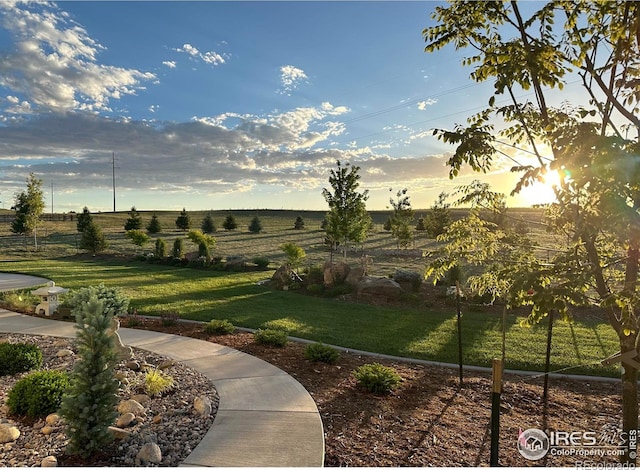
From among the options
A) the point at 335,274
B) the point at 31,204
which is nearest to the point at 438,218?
the point at 335,274

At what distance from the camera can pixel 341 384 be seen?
545 cm

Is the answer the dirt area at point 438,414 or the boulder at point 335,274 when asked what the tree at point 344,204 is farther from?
the dirt area at point 438,414

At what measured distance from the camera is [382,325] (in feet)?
31.1

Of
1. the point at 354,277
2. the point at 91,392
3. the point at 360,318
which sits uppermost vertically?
the point at 91,392

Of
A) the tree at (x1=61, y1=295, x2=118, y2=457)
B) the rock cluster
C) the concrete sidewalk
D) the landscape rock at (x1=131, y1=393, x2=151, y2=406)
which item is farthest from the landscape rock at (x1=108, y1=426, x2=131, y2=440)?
the landscape rock at (x1=131, y1=393, x2=151, y2=406)

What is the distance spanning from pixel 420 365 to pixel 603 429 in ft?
9.01

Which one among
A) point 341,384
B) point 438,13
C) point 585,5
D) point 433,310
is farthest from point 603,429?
point 433,310

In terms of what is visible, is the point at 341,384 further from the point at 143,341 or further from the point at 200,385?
the point at 143,341

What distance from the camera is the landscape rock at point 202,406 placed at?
4.41 m

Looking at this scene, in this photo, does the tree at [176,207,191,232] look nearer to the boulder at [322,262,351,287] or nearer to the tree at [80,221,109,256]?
the tree at [80,221,109,256]

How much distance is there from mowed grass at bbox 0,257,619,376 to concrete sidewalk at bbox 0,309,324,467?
89.6 inches

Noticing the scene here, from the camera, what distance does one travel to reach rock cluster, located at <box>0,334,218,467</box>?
11.6 ft

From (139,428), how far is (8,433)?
1229mm

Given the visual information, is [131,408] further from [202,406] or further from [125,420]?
[202,406]
